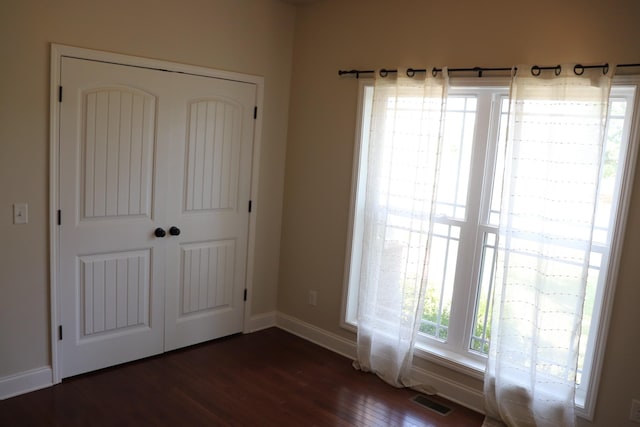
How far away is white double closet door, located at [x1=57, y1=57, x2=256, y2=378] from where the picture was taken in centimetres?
310

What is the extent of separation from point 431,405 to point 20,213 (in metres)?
2.74

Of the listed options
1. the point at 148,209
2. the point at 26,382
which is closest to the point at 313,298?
the point at 148,209

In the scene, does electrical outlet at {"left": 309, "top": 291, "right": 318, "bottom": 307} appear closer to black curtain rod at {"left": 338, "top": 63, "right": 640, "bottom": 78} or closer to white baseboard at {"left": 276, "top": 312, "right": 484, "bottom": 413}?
white baseboard at {"left": 276, "top": 312, "right": 484, "bottom": 413}

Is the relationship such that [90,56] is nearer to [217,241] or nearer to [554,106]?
[217,241]

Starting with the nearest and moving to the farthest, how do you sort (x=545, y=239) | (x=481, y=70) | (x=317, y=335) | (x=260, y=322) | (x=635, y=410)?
(x=635, y=410) < (x=545, y=239) < (x=481, y=70) < (x=317, y=335) < (x=260, y=322)

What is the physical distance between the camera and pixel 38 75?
2846 millimetres

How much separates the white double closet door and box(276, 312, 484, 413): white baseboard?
0.49 metres

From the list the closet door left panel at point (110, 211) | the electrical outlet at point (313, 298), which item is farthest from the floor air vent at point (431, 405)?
the closet door left panel at point (110, 211)

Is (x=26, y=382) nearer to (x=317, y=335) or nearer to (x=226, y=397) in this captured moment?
(x=226, y=397)

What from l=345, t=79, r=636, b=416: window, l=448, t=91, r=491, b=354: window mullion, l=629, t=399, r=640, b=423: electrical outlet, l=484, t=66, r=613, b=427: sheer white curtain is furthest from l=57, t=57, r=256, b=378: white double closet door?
l=629, t=399, r=640, b=423: electrical outlet

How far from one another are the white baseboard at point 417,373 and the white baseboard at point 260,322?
0.31 ft

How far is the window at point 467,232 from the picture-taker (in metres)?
3.05

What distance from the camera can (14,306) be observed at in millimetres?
2914

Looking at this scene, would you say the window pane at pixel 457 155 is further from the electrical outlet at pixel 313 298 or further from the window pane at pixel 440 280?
the electrical outlet at pixel 313 298
